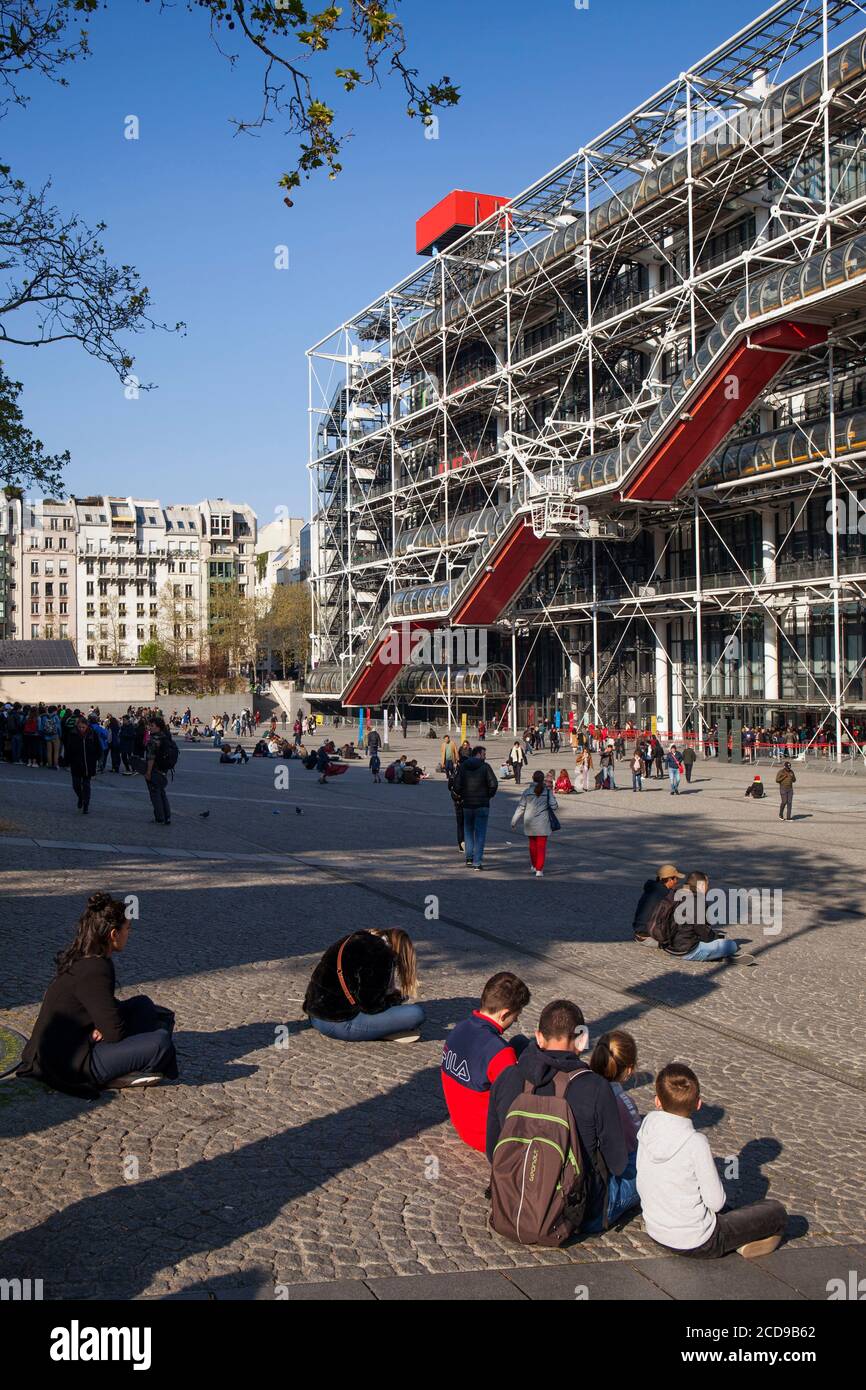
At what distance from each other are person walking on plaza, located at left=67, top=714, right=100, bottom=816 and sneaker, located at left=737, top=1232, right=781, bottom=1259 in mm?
15998

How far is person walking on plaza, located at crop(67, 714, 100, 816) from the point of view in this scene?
19109mm

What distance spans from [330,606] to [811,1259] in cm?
6272

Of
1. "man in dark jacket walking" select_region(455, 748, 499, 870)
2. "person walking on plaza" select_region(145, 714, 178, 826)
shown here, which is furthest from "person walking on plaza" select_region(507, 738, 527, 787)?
"man in dark jacket walking" select_region(455, 748, 499, 870)

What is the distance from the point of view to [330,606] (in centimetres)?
6656

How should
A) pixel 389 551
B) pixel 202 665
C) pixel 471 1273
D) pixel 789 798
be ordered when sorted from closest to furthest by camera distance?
1. pixel 471 1273
2. pixel 789 798
3. pixel 389 551
4. pixel 202 665

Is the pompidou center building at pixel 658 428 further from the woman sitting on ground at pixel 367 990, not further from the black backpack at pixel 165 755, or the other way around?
the woman sitting on ground at pixel 367 990

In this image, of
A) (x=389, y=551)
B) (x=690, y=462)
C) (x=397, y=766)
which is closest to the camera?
(x=397, y=766)

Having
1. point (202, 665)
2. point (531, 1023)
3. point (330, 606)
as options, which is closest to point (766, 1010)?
point (531, 1023)

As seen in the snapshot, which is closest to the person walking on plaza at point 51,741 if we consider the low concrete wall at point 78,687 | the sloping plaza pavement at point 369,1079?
the sloping plaza pavement at point 369,1079

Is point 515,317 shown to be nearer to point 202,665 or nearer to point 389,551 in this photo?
point 389,551

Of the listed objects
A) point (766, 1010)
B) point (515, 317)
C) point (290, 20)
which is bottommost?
point (766, 1010)

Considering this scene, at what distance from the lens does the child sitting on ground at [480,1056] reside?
220 inches

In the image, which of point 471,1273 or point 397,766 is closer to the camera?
point 471,1273

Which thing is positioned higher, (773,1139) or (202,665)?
(202,665)
